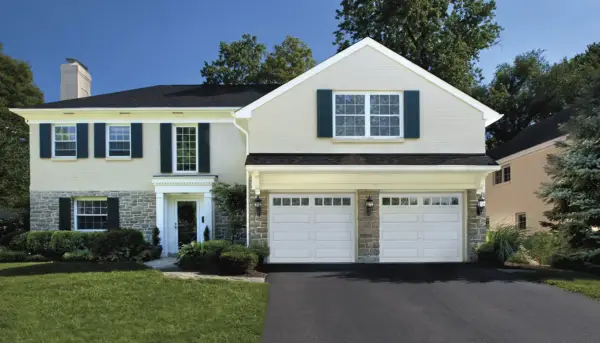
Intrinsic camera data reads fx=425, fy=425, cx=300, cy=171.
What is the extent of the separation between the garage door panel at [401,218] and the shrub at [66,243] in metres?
10.3

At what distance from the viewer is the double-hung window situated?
1577cm

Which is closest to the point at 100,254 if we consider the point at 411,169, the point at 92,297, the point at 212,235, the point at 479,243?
the point at 212,235

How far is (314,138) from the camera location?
1265cm

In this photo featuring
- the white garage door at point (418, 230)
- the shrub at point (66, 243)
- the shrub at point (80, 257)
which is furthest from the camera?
the shrub at point (66, 243)

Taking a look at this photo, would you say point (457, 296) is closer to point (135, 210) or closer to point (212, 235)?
point (212, 235)

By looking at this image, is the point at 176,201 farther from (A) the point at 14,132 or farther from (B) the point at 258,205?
(A) the point at 14,132

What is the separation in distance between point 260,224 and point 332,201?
226 centimetres

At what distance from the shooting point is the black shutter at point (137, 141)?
15.7 metres

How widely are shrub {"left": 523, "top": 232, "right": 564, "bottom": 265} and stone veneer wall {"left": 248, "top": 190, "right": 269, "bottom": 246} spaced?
7.81 metres

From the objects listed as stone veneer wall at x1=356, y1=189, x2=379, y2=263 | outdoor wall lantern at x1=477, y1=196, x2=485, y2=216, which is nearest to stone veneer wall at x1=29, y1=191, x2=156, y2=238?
stone veneer wall at x1=356, y1=189, x2=379, y2=263

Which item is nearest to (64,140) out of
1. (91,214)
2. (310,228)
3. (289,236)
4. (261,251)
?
(91,214)

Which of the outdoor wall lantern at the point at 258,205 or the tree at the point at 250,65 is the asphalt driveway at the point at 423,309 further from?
the tree at the point at 250,65

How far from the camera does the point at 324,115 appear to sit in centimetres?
1259

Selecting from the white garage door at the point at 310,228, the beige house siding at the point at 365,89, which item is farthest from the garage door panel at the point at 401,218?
the beige house siding at the point at 365,89
